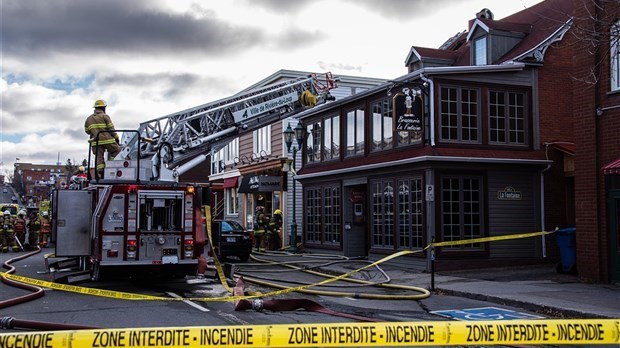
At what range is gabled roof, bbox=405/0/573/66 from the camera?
18531mm

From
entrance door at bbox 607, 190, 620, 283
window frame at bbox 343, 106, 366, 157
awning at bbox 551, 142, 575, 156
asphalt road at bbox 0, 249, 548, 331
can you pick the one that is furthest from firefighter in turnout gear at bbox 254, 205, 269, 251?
entrance door at bbox 607, 190, 620, 283

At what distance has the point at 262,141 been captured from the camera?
103ft

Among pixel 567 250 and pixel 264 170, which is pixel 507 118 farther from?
pixel 264 170

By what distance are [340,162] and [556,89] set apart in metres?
7.34

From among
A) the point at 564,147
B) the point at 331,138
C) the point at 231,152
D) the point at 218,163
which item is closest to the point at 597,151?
the point at 564,147

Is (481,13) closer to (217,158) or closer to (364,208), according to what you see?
(364,208)

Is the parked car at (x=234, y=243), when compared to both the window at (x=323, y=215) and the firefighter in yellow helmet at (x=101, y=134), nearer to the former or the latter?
the window at (x=323, y=215)

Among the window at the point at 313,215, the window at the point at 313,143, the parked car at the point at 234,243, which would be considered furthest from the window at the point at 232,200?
the parked car at the point at 234,243

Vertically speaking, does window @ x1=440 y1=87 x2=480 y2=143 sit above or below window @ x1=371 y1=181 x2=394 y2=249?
above

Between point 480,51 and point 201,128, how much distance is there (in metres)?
10.1

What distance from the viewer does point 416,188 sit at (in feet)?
58.1

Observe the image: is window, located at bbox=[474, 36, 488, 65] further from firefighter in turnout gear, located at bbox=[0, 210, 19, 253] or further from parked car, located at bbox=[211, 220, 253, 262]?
firefighter in turnout gear, located at bbox=[0, 210, 19, 253]

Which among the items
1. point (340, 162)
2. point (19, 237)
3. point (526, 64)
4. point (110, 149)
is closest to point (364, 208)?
point (340, 162)

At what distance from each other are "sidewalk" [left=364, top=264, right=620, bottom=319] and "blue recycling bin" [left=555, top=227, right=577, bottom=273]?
0.91 feet
